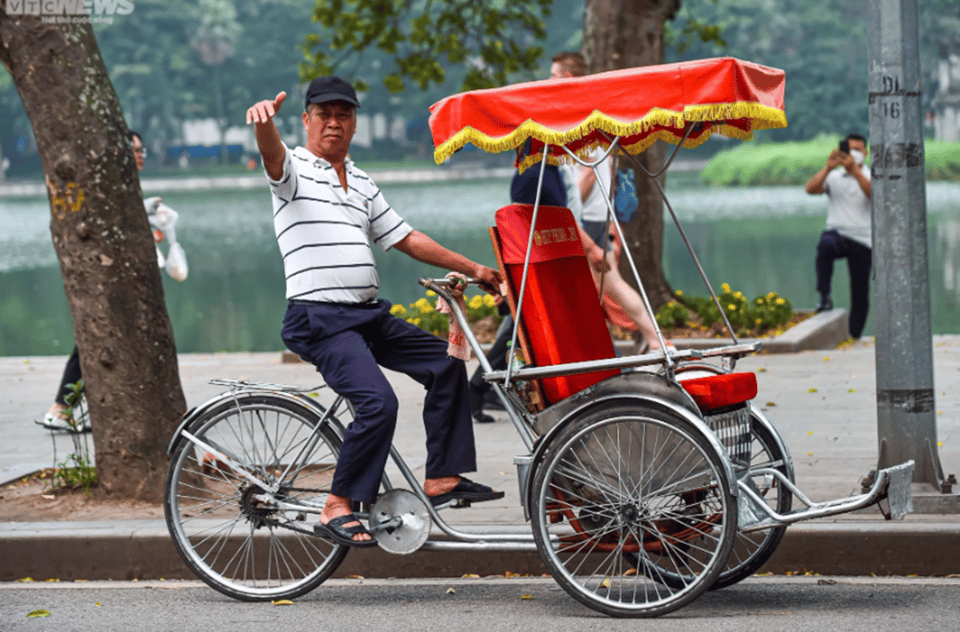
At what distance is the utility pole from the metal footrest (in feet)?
3.75

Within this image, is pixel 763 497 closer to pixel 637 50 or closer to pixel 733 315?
pixel 733 315

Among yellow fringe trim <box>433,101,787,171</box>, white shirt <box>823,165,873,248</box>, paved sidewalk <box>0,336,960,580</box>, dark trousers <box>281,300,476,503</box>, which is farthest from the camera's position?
white shirt <box>823,165,873,248</box>

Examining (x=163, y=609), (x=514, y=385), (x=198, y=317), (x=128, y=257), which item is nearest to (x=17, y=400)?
(x=128, y=257)

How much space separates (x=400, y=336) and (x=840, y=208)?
8.61m

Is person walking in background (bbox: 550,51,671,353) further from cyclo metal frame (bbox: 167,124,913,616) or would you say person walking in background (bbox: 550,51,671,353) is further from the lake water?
the lake water

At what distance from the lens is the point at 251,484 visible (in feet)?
17.2

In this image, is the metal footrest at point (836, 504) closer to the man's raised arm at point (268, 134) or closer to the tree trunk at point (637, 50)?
the man's raised arm at point (268, 134)

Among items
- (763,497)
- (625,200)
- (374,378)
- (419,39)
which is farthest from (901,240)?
(419,39)

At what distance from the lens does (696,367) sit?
16.9ft

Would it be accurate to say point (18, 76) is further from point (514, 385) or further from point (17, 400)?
point (17, 400)

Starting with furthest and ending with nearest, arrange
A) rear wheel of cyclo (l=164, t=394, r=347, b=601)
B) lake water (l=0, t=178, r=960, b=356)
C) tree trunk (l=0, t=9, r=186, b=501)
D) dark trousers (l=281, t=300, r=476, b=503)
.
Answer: lake water (l=0, t=178, r=960, b=356)
tree trunk (l=0, t=9, r=186, b=501)
rear wheel of cyclo (l=164, t=394, r=347, b=601)
dark trousers (l=281, t=300, r=476, b=503)

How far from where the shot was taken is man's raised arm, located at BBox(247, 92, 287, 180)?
15.2 ft

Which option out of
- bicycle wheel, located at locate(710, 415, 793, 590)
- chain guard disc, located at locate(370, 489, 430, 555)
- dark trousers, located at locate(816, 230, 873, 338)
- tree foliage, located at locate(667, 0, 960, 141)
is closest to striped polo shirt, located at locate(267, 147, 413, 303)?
chain guard disc, located at locate(370, 489, 430, 555)

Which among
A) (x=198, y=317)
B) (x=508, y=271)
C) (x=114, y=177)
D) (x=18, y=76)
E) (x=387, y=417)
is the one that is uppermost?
(x=18, y=76)
